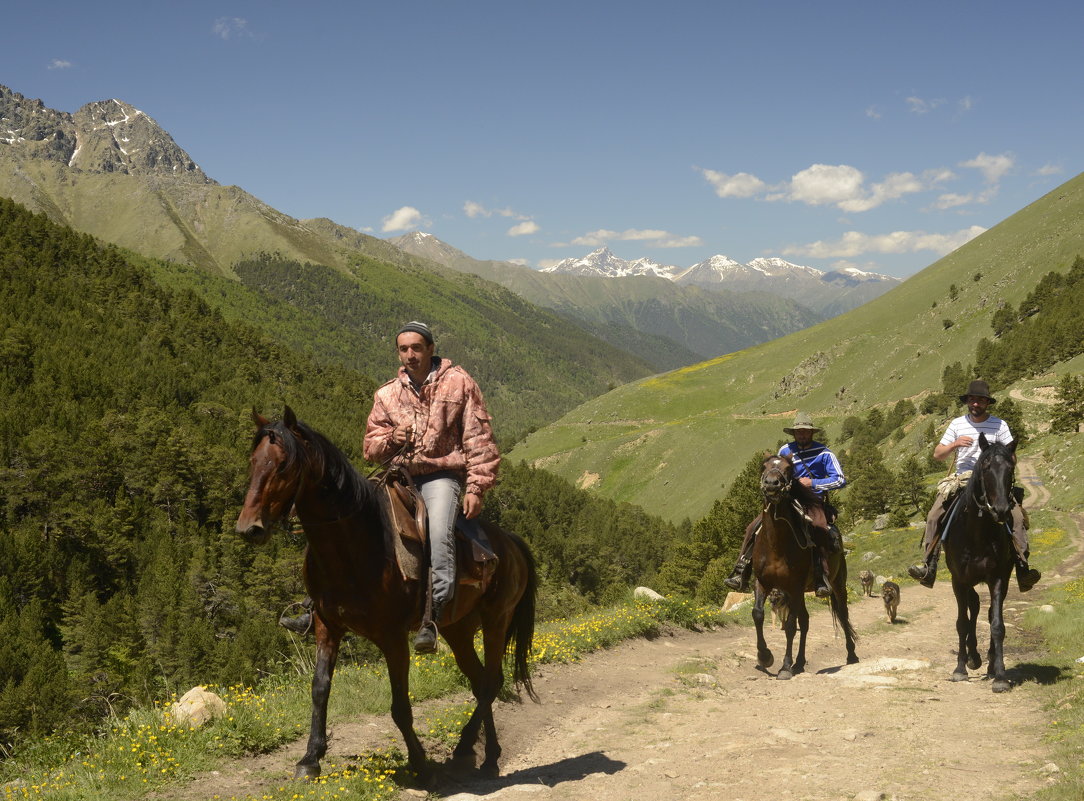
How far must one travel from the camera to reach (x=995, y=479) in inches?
459

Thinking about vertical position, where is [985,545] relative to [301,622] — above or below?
below

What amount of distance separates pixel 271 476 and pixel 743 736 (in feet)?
21.7

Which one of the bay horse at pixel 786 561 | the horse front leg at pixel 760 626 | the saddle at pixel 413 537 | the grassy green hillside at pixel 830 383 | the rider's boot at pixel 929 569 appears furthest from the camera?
the grassy green hillside at pixel 830 383

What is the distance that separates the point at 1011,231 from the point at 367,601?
8186 inches

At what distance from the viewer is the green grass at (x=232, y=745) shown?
6.75m

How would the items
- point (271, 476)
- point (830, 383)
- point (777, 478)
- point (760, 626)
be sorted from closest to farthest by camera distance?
point (271, 476) < point (777, 478) < point (760, 626) < point (830, 383)

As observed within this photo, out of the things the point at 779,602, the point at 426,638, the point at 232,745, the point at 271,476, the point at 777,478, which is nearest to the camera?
the point at 271,476

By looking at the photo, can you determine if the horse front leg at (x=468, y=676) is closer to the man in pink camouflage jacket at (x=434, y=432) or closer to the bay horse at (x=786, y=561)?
the man in pink camouflage jacket at (x=434, y=432)

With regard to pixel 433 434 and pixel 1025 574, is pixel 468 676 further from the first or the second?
pixel 1025 574

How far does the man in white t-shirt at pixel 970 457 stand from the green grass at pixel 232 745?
821 centimetres

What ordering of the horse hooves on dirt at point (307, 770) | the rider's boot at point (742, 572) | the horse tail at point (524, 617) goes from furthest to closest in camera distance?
1. the rider's boot at point (742, 572)
2. the horse tail at point (524, 617)
3. the horse hooves on dirt at point (307, 770)

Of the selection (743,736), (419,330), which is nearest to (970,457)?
(743,736)

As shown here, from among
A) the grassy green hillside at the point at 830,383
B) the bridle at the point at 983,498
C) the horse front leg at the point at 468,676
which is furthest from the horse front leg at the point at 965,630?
the grassy green hillside at the point at 830,383

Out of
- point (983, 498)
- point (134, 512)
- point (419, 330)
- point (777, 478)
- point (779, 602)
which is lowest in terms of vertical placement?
point (134, 512)
